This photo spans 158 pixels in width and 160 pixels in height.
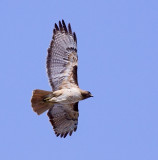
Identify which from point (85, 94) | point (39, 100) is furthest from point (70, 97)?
point (39, 100)

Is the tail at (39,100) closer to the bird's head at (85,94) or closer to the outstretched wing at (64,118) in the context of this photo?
the outstretched wing at (64,118)

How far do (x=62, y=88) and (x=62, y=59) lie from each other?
33.4 inches

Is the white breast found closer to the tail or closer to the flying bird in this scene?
the flying bird

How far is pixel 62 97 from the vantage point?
Result: 47.5 ft

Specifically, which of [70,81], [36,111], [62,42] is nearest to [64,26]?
[62,42]

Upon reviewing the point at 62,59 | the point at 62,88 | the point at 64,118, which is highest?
the point at 62,59

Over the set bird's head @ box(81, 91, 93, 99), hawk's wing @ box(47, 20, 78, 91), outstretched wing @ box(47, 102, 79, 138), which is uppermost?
hawk's wing @ box(47, 20, 78, 91)

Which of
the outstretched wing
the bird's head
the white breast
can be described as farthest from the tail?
the bird's head

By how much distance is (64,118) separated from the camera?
1530 centimetres

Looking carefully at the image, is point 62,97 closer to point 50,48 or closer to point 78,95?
point 78,95

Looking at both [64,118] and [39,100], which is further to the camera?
[64,118]

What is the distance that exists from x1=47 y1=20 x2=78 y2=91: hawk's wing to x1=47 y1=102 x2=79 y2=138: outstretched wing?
72 cm

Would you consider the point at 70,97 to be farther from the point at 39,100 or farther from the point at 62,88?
the point at 39,100

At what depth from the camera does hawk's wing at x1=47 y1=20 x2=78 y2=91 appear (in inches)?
582
